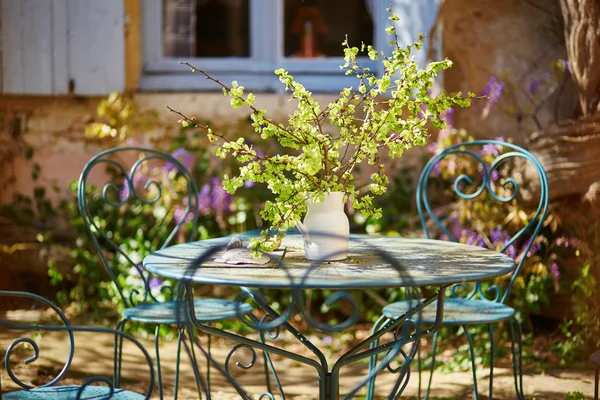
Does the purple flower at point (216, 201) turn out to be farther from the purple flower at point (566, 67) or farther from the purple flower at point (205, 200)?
the purple flower at point (566, 67)

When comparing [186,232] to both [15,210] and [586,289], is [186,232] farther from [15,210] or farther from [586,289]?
[586,289]

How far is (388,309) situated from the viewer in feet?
9.45

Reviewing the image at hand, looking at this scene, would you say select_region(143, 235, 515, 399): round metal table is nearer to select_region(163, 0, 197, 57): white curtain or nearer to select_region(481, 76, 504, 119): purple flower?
select_region(481, 76, 504, 119): purple flower

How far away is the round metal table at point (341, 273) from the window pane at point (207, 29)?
9.34 feet

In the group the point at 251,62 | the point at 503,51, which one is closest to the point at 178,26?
the point at 251,62

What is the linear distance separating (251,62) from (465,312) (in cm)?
274

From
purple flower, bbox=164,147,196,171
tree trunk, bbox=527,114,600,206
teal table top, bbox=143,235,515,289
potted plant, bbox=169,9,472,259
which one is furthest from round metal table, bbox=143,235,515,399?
purple flower, bbox=164,147,196,171

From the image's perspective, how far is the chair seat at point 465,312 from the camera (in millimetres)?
2695

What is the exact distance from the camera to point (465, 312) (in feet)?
9.22

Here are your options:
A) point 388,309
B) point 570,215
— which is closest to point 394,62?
point 388,309

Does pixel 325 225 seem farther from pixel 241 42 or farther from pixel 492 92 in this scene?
pixel 241 42

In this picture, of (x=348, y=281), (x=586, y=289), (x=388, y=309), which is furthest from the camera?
(x=586, y=289)

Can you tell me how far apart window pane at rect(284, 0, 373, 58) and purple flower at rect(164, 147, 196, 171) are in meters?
1.06

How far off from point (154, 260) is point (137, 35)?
3.04 metres
